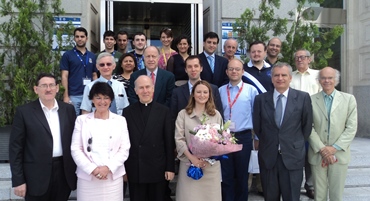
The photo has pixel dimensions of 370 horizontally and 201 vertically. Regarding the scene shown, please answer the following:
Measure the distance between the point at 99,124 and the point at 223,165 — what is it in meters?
1.74

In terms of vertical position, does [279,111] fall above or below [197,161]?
above

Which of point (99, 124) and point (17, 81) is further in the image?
Result: point (17, 81)

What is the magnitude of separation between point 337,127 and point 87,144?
9.18 feet

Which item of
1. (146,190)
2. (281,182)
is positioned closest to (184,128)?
(146,190)

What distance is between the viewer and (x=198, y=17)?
854cm

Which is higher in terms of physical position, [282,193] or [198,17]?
[198,17]

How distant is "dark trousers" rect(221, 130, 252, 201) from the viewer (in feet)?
15.3

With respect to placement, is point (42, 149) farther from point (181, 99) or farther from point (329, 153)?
point (329, 153)

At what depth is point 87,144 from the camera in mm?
3686

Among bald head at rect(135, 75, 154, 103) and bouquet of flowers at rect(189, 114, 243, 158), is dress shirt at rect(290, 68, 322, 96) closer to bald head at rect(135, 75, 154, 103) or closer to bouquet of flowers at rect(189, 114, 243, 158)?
bouquet of flowers at rect(189, 114, 243, 158)

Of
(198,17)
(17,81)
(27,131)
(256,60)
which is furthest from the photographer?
(198,17)

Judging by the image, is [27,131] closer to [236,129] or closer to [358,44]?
[236,129]

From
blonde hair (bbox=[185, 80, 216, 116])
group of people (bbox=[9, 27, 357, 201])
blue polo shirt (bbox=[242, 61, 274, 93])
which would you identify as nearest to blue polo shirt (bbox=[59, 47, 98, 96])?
group of people (bbox=[9, 27, 357, 201])

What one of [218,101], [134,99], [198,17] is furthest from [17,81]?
[198,17]
